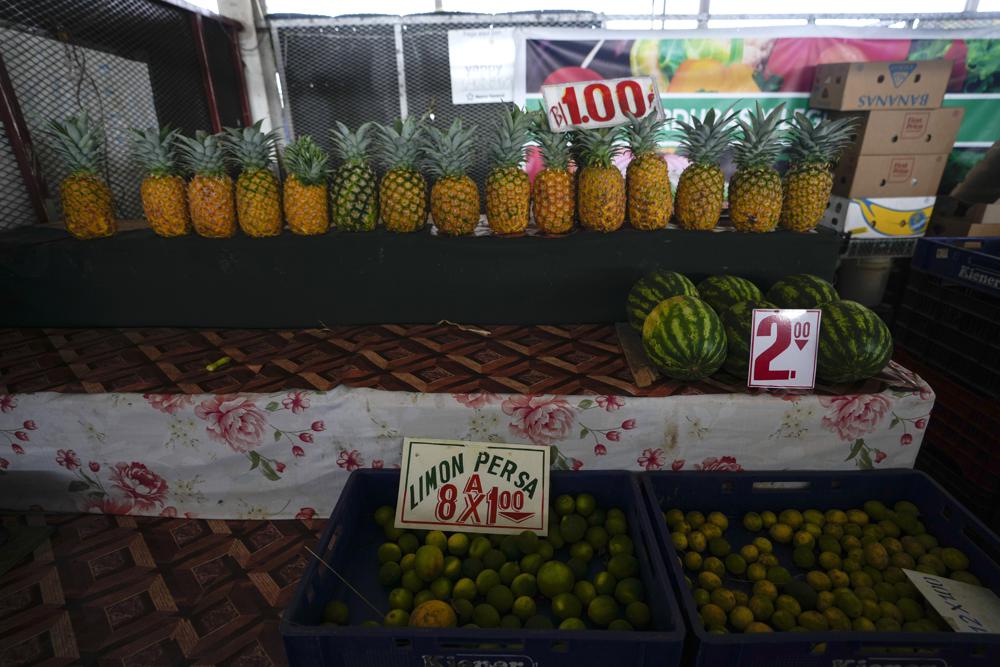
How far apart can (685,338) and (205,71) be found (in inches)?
181

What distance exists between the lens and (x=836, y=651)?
1.18 meters

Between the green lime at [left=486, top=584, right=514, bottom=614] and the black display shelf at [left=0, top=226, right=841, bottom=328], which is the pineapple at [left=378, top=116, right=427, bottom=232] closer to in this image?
the black display shelf at [left=0, top=226, right=841, bottom=328]

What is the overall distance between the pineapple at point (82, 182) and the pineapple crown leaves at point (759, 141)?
2.69 meters

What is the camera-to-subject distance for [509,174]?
2104 mm

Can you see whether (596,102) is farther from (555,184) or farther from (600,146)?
(555,184)

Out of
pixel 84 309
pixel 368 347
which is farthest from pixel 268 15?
pixel 368 347

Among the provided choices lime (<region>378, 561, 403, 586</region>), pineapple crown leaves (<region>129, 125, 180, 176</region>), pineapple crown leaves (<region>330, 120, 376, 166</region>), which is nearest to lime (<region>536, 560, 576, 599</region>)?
lime (<region>378, 561, 403, 586</region>)

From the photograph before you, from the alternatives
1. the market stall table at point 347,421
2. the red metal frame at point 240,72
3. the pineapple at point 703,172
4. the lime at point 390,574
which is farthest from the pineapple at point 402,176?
the red metal frame at point 240,72

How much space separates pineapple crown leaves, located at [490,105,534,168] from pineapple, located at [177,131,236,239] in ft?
3.69

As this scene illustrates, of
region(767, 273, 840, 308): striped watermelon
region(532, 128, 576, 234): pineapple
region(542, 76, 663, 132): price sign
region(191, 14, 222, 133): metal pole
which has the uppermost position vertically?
region(191, 14, 222, 133): metal pole

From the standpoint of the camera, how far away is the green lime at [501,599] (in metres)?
1.39

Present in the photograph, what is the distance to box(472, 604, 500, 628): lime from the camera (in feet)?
4.34

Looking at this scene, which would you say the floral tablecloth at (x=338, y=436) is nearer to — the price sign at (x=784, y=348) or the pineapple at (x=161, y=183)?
the price sign at (x=784, y=348)

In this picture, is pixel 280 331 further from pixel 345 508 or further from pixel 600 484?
pixel 600 484
